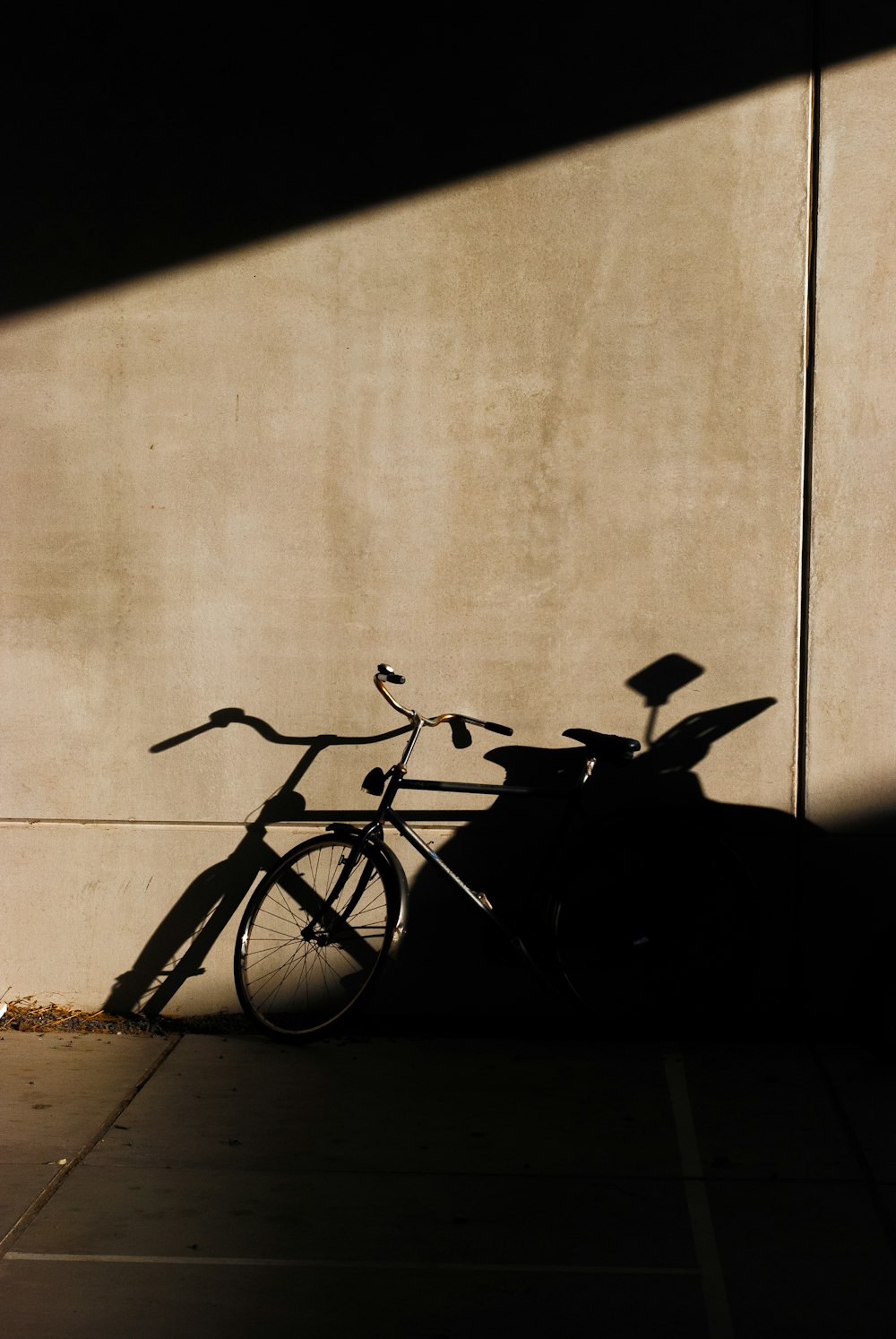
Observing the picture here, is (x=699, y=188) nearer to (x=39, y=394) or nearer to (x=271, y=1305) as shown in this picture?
(x=39, y=394)

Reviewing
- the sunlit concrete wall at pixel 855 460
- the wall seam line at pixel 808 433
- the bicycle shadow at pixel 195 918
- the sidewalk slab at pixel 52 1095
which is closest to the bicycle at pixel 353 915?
the bicycle shadow at pixel 195 918

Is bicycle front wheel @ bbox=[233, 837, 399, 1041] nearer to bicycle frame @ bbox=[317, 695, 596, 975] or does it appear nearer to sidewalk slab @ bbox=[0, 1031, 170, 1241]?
bicycle frame @ bbox=[317, 695, 596, 975]

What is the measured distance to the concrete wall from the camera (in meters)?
4.96

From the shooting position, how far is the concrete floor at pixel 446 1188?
9.95 feet

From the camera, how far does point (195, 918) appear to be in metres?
5.22

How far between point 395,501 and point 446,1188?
2.69m

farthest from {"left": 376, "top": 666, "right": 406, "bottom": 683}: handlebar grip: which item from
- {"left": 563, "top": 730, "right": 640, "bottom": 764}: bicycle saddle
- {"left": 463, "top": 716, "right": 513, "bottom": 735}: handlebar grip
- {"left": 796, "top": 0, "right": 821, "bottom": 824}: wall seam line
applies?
{"left": 796, "top": 0, "right": 821, "bottom": 824}: wall seam line

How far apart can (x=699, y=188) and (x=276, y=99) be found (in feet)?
5.87

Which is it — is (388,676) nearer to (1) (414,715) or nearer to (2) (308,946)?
(1) (414,715)

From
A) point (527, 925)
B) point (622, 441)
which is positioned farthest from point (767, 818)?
point (622, 441)

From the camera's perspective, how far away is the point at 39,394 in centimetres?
523

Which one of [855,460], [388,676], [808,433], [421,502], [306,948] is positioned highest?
[808,433]

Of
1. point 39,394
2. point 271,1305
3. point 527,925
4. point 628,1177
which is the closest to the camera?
point 271,1305

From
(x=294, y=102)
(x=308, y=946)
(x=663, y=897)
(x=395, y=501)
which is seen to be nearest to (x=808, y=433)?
(x=395, y=501)
